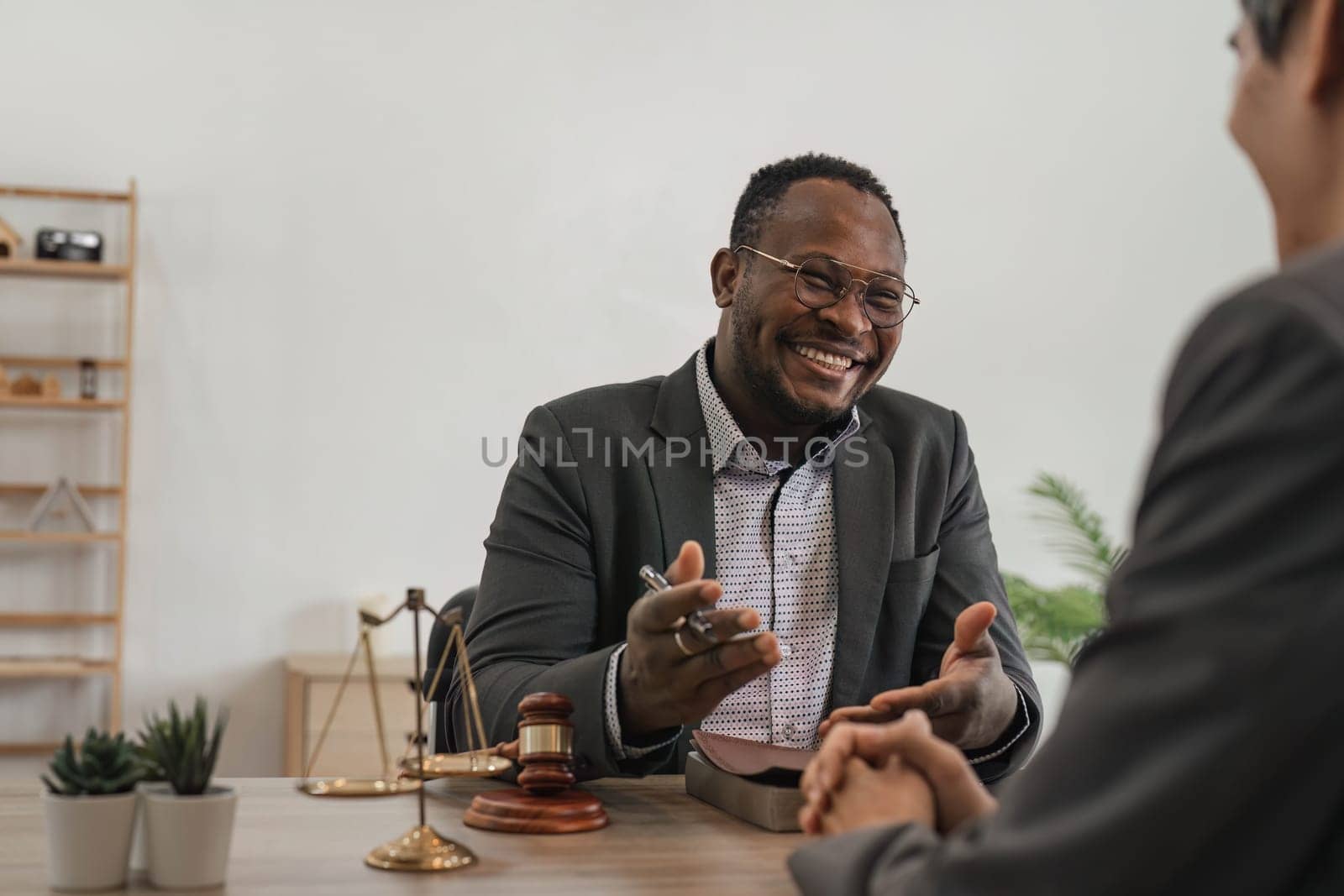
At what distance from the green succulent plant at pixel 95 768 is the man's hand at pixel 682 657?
55 centimetres

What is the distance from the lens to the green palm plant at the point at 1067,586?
464 cm

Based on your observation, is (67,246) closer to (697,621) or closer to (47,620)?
(47,620)

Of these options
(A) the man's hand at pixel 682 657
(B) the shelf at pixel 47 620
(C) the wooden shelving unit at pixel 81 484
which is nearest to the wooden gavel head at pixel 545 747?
(A) the man's hand at pixel 682 657

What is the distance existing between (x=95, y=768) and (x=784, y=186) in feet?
5.48

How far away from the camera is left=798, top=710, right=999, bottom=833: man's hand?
966mm

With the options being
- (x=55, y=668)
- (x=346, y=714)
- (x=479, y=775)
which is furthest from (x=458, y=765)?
(x=55, y=668)

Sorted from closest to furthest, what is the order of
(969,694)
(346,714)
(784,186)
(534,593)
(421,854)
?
(421,854) < (969,694) < (534,593) < (784,186) < (346,714)

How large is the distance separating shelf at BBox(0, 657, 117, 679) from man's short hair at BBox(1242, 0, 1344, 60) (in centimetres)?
436

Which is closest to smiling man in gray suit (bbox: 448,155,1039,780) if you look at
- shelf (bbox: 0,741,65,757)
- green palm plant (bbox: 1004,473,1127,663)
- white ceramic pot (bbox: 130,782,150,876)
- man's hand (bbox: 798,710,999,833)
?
white ceramic pot (bbox: 130,782,150,876)

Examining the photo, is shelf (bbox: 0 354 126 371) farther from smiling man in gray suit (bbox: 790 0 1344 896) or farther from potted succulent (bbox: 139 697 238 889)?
smiling man in gray suit (bbox: 790 0 1344 896)

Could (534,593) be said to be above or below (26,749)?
above

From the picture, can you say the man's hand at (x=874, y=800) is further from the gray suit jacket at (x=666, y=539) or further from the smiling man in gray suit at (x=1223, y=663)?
the gray suit jacket at (x=666, y=539)

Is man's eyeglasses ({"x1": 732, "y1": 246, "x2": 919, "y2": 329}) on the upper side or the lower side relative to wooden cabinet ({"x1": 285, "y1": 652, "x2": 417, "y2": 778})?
upper

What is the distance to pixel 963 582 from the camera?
7.35ft
